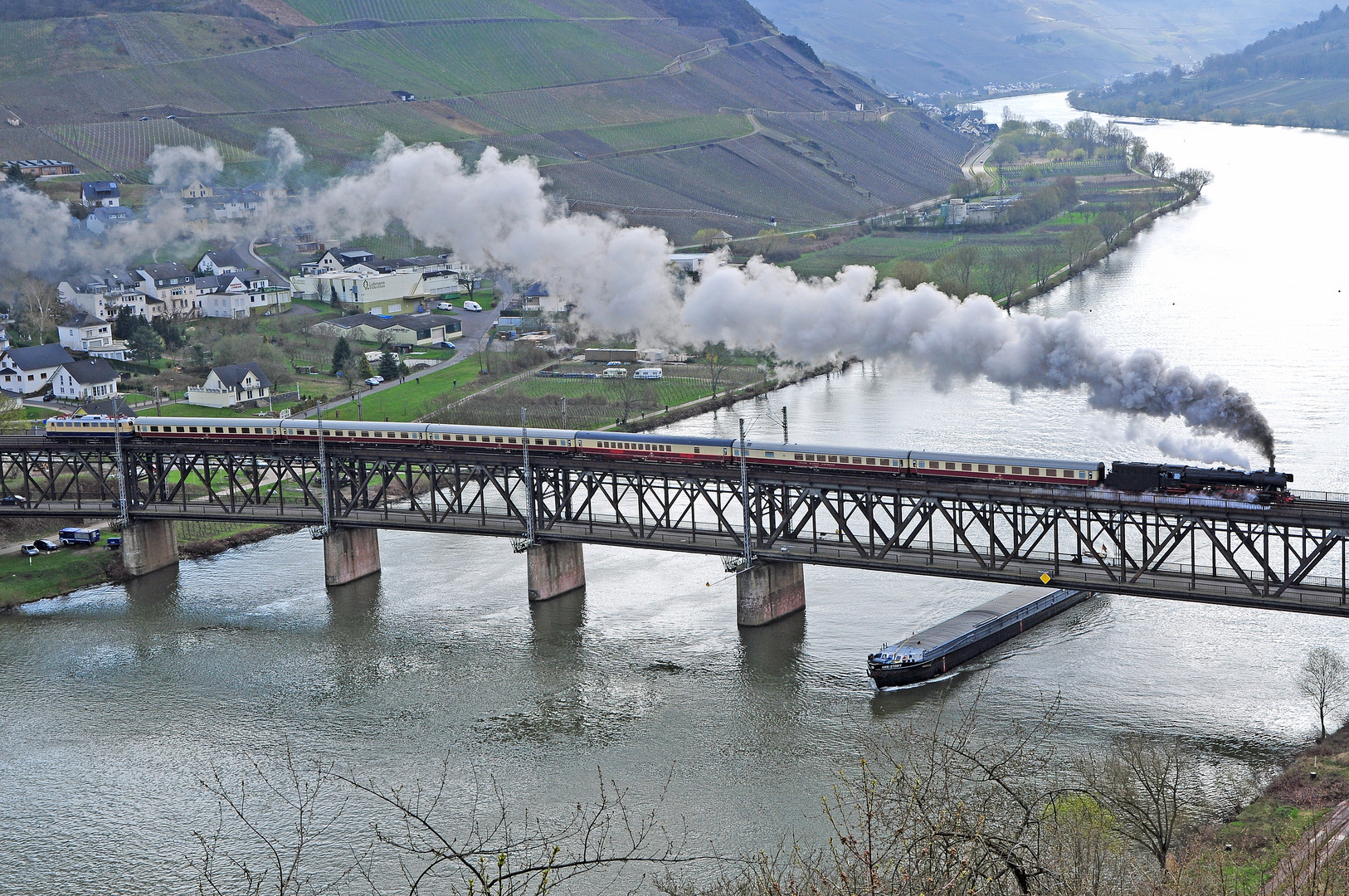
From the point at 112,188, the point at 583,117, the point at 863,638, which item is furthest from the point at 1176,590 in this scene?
the point at 583,117

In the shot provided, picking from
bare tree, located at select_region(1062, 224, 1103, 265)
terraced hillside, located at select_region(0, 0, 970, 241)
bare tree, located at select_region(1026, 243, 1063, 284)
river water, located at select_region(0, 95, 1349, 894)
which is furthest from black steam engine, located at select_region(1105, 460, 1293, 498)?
terraced hillside, located at select_region(0, 0, 970, 241)

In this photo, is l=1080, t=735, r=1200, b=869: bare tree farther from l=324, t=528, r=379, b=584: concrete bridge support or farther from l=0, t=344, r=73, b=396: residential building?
l=0, t=344, r=73, b=396: residential building

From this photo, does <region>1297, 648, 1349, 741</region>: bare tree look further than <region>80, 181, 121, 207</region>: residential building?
No

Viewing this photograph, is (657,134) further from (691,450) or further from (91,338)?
(691,450)

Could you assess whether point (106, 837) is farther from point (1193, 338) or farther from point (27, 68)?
point (27, 68)

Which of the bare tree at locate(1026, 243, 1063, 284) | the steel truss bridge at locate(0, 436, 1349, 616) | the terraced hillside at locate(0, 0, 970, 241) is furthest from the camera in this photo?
the terraced hillside at locate(0, 0, 970, 241)

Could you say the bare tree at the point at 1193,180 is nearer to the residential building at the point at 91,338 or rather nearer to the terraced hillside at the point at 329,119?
the terraced hillside at the point at 329,119

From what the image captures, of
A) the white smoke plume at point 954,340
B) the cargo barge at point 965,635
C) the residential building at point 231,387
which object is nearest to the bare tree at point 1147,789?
the cargo barge at point 965,635

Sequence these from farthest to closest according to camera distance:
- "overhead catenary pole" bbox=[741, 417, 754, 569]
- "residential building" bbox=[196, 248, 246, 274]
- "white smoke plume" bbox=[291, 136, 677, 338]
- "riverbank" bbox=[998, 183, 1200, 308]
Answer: "residential building" bbox=[196, 248, 246, 274] → "riverbank" bbox=[998, 183, 1200, 308] → "white smoke plume" bbox=[291, 136, 677, 338] → "overhead catenary pole" bbox=[741, 417, 754, 569]
